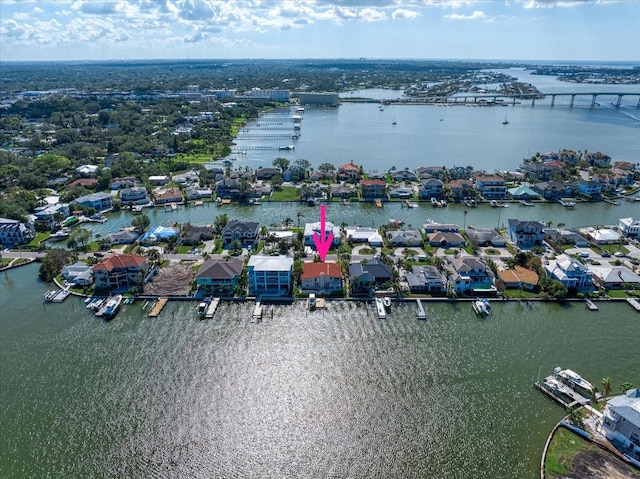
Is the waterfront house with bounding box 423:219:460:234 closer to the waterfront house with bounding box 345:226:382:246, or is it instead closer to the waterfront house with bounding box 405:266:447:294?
the waterfront house with bounding box 345:226:382:246

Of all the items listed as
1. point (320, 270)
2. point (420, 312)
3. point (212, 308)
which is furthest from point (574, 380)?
point (212, 308)

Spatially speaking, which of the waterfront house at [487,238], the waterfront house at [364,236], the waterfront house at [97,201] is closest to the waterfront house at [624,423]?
the waterfront house at [487,238]

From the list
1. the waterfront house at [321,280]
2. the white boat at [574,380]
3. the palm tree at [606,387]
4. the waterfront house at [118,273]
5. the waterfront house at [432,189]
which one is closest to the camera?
the palm tree at [606,387]

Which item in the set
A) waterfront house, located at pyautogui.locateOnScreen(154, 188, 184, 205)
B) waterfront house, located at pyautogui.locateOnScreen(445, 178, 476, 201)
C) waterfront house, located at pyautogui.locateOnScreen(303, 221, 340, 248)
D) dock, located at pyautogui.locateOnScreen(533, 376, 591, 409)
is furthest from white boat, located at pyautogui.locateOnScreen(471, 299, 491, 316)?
waterfront house, located at pyautogui.locateOnScreen(154, 188, 184, 205)

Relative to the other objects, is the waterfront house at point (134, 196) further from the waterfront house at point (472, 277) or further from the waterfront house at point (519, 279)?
the waterfront house at point (519, 279)

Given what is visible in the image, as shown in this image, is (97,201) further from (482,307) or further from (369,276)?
(482,307)

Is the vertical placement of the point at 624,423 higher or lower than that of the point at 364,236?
higher
